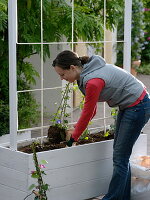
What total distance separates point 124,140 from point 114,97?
35 centimetres

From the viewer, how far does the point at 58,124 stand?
485 centimetres

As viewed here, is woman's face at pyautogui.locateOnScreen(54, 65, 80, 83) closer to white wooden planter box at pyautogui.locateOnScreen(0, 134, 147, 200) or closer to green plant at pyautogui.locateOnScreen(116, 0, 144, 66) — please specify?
white wooden planter box at pyautogui.locateOnScreen(0, 134, 147, 200)

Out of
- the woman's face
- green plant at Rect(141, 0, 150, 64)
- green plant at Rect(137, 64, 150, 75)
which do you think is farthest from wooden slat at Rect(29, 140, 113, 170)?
green plant at Rect(141, 0, 150, 64)

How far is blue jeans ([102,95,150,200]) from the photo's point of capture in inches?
172

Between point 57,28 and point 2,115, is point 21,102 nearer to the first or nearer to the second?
point 2,115

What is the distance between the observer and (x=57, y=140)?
479 centimetres

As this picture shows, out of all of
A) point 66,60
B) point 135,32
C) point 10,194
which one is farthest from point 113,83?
point 135,32

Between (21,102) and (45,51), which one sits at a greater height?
(45,51)

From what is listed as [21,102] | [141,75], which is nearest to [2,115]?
[21,102]

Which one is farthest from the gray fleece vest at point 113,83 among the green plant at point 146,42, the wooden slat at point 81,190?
the green plant at point 146,42

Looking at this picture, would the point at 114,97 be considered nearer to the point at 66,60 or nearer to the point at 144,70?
the point at 66,60

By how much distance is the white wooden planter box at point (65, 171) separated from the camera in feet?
14.2

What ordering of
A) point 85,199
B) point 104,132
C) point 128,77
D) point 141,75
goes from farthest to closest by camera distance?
1. point 141,75
2. point 104,132
3. point 85,199
4. point 128,77

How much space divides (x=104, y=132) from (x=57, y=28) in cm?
148
